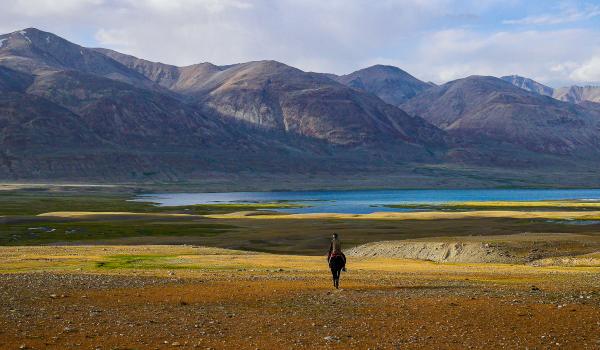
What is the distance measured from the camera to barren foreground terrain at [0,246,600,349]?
734 inches

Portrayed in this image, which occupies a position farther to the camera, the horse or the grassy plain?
the horse

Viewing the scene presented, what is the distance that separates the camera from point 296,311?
23.2 m

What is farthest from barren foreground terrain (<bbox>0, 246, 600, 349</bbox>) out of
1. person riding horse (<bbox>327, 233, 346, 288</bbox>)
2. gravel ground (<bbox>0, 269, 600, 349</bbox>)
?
person riding horse (<bbox>327, 233, 346, 288</bbox>)

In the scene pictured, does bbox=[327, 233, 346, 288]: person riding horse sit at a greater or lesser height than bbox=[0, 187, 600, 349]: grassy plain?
greater

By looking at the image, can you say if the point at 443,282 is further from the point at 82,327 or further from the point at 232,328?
the point at 82,327

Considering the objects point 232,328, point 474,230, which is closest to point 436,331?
point 232,328

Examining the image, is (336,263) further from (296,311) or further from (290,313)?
(290,313)

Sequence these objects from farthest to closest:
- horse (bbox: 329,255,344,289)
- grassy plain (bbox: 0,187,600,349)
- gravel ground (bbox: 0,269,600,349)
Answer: horse (bbox: 329,255,344,289), grassy plain (bbox: 0,187,600,349), gravel ground (bbox: 0,269,600,349)

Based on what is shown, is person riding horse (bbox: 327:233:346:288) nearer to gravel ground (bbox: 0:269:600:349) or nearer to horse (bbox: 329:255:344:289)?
horse (bbox: 329:255:344:289)

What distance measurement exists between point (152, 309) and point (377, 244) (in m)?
41.4

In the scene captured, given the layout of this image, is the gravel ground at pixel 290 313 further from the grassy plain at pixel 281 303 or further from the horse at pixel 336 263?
the horse at pixel 336 263

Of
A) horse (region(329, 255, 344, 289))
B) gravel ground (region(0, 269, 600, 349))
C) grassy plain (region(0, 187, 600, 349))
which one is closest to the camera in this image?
gravel ground (region(0, 269, 600, 349))

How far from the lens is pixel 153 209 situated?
421ft

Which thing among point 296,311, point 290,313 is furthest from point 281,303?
point 290,313
